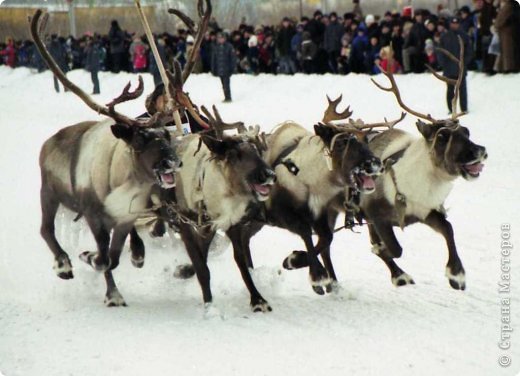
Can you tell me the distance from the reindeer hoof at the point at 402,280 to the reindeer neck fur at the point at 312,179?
79 cm

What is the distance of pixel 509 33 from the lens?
13305 millimetres

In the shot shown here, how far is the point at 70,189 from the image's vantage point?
693 centimetres

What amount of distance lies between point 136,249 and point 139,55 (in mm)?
10264

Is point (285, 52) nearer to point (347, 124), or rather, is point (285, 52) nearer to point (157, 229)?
point (157, 229)

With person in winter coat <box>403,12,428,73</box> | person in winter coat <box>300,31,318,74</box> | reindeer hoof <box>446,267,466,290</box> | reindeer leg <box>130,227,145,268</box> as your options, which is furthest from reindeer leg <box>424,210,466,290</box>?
person in winter coat <box>300,31,318,74</box>

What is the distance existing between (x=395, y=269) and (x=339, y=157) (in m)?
1.04

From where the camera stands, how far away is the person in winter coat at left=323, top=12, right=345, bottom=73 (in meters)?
16.9

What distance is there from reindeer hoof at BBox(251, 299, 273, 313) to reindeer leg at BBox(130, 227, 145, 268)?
130 cm

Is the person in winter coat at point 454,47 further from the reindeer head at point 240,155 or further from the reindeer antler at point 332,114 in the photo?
the reindeer head at point 240,155

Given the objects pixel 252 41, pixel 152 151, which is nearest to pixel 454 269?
pixel 152 151

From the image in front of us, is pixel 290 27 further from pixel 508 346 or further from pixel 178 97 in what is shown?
pixel 508 346

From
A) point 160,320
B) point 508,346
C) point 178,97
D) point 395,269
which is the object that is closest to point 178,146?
point 178,97

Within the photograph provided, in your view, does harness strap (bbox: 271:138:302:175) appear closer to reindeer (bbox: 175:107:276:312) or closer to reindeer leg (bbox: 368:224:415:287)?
reindeer (bbox: 175:107:276:312)

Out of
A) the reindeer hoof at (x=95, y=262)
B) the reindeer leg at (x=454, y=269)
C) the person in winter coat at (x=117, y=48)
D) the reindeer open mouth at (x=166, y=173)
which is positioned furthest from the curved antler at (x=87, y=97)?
the person in winter coat at (x=117, y=48)
